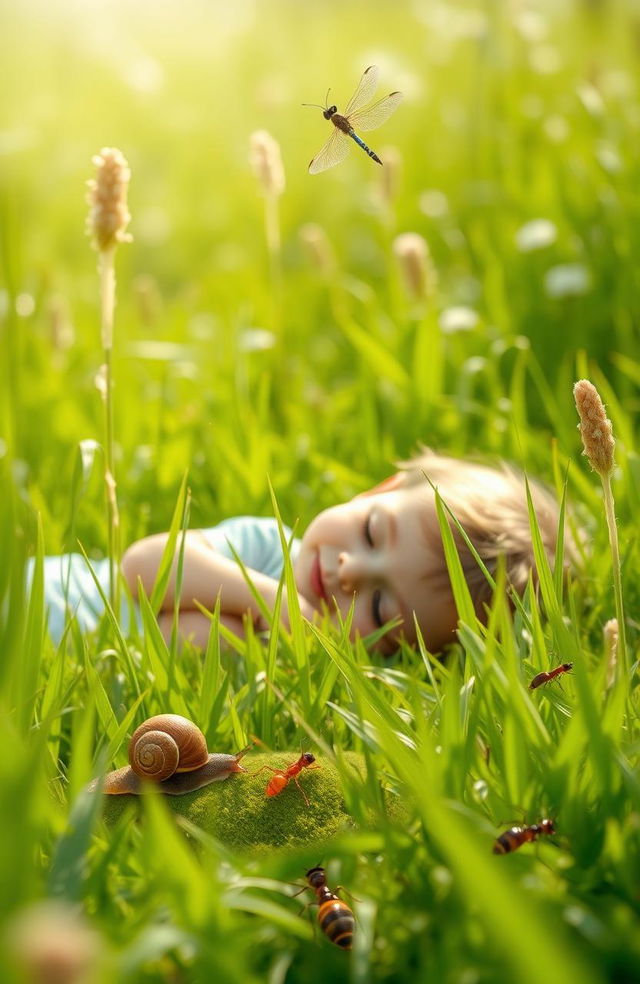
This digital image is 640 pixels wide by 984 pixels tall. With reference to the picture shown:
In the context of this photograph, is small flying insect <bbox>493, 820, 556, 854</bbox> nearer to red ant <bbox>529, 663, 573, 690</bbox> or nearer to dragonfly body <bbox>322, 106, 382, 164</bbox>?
red ant <bbox>529, 663, 573, 690</bbox>

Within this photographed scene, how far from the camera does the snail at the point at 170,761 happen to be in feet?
4.10

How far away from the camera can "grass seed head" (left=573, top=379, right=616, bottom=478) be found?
1.11 metres

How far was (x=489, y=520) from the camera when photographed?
2.14 m

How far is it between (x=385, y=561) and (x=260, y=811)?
2.84ft

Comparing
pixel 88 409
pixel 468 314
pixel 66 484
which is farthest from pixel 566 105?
pixel 66 484

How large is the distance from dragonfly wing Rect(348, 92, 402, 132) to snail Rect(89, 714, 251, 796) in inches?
26.6

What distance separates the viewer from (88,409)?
10.1 feet

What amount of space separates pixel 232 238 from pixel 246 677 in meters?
4.26

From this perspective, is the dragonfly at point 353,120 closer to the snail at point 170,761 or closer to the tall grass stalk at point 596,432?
the tall grass stalk at point 596,432

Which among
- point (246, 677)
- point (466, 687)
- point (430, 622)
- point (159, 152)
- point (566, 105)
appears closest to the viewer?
point (466, 687)

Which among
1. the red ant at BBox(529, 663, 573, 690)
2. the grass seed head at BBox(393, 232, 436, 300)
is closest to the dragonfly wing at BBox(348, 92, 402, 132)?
the red ant at BBox(529, 663, 573, 690)

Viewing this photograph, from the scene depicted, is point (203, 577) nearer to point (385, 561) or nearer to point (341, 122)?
point (385, 561)

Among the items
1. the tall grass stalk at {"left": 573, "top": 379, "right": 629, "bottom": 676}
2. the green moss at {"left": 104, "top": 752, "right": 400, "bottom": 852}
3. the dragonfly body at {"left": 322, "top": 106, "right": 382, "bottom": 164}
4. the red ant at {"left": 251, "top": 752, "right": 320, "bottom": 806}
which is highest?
the dragonfly body at {"left": 322, "top": 106, "right": 382, "bottom": 164}

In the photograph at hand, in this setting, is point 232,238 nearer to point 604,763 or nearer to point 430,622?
point 430,622
